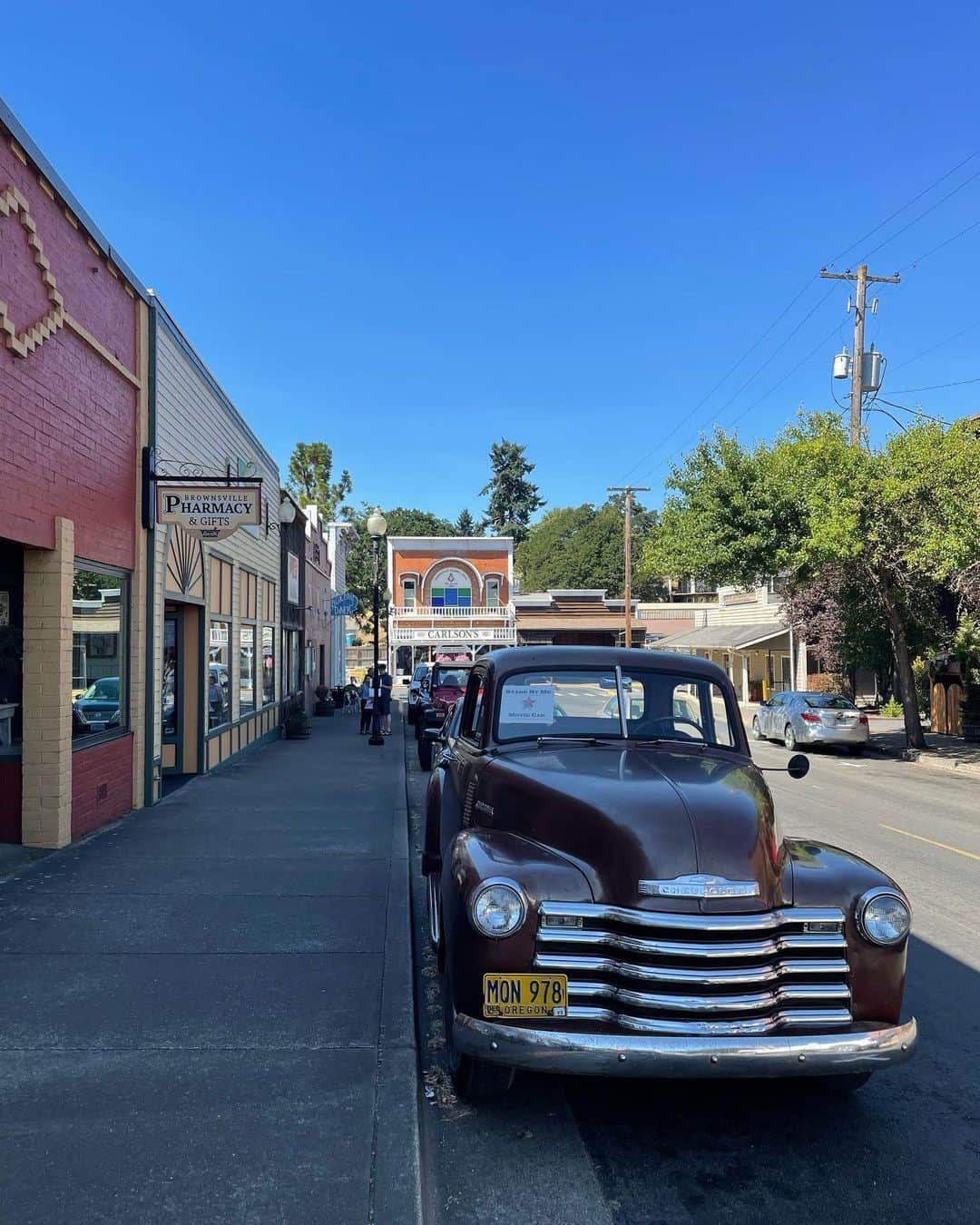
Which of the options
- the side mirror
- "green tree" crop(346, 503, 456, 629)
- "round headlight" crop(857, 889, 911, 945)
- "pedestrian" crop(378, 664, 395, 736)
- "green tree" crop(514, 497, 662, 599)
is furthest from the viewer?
"green tree" crop(514, 497, 662, 599)

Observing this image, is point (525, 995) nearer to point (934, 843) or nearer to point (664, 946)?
point (664, 946)

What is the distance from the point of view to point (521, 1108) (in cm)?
409

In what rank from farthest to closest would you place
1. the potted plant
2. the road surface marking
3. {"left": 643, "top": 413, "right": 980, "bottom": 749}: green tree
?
the potted plant
{"left": 643, "top": 413, "right": 980, "bottom": 749}: green tree
the road surface marking

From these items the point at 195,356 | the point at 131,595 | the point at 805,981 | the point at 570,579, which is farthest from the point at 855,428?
the point at 570,579

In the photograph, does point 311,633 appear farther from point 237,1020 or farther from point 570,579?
point 570,579

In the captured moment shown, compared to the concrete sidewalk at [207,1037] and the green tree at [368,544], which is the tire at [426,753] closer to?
the concrete sidewalk at [207,1037]

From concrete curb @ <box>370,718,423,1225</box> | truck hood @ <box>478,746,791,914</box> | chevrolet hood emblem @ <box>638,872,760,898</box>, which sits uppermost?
truck hood @ <box>478,746,791,914</box>

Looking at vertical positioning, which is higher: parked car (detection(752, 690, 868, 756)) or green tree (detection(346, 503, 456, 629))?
green tree (detection(346, 503, 456, 629))

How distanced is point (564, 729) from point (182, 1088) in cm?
251

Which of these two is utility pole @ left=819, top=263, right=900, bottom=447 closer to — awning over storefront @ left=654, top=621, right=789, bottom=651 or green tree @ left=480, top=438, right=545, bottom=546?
awning over storefront @ left=654, top=621, right=789, bottom=651

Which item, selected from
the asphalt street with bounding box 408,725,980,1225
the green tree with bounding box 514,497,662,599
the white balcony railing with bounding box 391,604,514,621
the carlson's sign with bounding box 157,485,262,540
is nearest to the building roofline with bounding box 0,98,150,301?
the carlson's sign with bounding box 157,485,262,540

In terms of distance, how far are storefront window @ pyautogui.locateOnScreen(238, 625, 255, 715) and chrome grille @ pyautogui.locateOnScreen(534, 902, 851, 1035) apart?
13.6 m

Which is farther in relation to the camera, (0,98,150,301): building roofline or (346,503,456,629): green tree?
(346,503,456,629): green tree

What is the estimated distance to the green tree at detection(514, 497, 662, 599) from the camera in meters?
81.8
